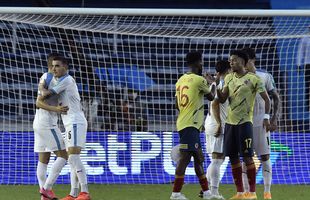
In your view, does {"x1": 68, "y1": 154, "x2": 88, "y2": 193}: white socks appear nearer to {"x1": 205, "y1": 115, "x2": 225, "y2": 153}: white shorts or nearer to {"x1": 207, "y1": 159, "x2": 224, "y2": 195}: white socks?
{"x1": 207, "y1": 159, "x2": 224, "y2": 195}: white socks

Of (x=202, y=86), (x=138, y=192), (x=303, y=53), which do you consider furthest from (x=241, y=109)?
(x=303, y=53)

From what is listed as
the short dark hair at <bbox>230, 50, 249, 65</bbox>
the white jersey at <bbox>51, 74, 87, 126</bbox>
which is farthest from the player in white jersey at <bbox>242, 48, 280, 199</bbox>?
the white jersey at <bbox>51, 74, 87, 126</bbox>

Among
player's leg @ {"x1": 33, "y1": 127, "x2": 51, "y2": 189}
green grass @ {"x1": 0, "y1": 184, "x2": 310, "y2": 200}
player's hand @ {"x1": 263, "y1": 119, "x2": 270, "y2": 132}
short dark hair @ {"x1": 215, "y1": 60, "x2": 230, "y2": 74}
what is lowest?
green grass @ {"x1": 0, "y1": 184, "x2": 310, "y2": 200}

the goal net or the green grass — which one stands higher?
the goal net

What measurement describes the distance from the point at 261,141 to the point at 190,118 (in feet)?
3.63

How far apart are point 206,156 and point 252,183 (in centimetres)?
409

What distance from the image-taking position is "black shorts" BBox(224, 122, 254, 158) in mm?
11250

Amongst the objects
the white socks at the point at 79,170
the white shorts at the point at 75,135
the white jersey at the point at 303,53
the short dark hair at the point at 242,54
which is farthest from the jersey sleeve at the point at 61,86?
the white jersey at the point at 303,53

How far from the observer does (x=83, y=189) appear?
37.1 ft

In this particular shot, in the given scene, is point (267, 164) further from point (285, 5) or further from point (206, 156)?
point (285, 5)

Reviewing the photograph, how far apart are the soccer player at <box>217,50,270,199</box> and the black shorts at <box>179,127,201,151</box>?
14.4 inches

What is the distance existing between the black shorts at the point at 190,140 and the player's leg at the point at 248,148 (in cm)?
57

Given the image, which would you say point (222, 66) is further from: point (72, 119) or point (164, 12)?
point (72, 119)

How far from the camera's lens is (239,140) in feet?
37.0
